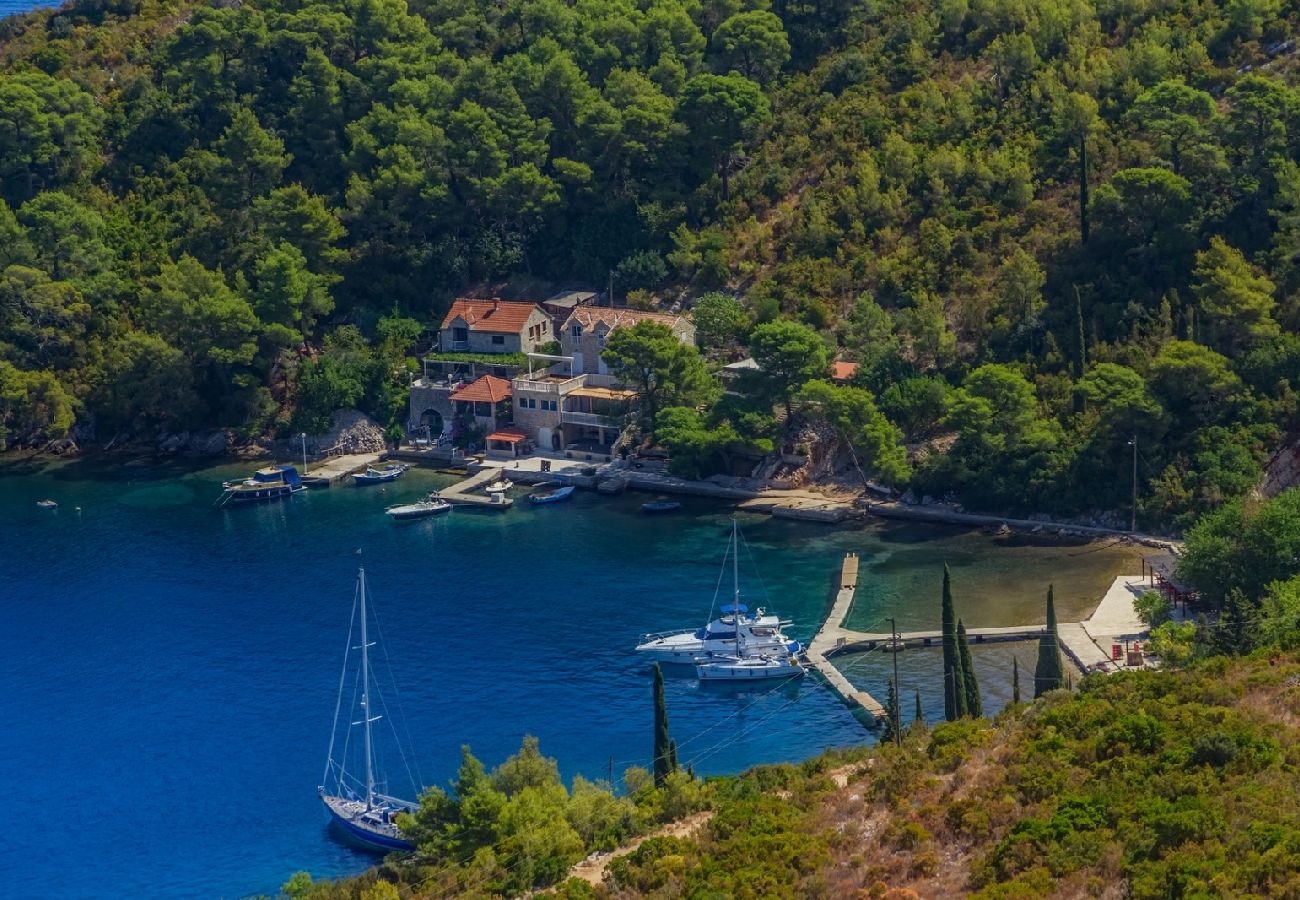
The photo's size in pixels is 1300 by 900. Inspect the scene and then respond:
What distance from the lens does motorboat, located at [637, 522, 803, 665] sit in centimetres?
7131

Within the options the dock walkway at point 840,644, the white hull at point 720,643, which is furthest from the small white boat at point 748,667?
the dock walkway at point 840,644

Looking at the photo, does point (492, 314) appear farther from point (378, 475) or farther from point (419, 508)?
point (419, 508)

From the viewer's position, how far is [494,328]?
10125cm

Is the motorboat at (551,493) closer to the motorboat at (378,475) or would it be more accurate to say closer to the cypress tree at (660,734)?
the motorboat at (378,475)

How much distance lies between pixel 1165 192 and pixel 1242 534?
25365mm

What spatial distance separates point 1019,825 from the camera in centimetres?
4428

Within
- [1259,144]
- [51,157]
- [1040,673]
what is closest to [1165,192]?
[1259,144]

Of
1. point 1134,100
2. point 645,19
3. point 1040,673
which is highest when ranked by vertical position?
point 645,19

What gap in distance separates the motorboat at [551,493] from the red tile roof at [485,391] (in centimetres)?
698

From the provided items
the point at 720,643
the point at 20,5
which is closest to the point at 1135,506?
the point at 720,643

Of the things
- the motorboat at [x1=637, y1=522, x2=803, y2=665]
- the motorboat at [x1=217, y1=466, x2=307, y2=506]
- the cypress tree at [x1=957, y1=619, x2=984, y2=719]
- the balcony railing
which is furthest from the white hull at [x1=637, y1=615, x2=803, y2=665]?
the motorboat at [x1=217, y1=466, x2=307, y2=506]

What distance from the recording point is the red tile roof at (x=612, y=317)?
317ft

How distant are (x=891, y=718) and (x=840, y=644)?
32.1 ft

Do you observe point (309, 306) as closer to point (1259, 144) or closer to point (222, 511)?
point (222, 511)
